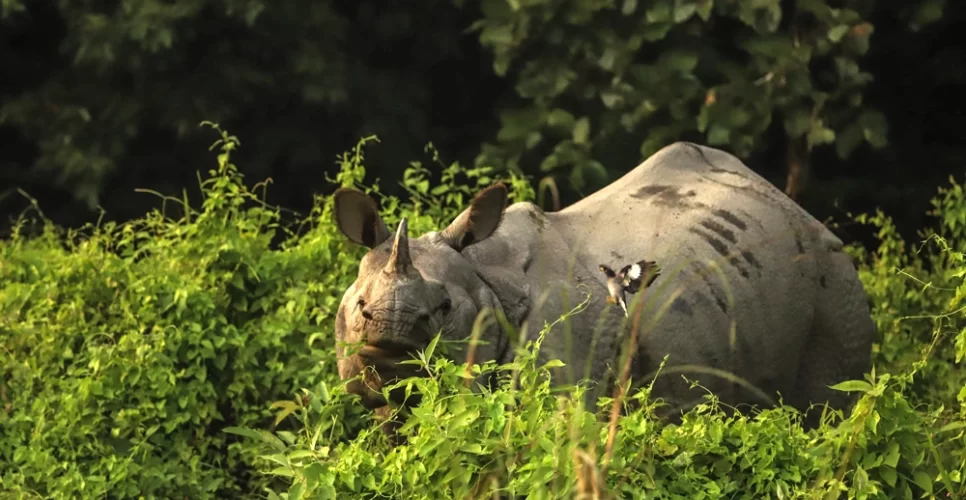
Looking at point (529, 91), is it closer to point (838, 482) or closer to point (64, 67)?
point (64, 67)

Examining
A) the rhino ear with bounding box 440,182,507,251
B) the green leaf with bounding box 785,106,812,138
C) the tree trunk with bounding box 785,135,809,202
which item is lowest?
the tree trunk with bounding box 785,135,809,202

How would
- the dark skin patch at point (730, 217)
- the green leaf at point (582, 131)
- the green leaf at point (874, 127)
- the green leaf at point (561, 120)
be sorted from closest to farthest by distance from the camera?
the dark skin patch at point (730, 217), the green leaf at point (874, 127), the green leaf at point (582, 131), the green leaf at point (561, 120)

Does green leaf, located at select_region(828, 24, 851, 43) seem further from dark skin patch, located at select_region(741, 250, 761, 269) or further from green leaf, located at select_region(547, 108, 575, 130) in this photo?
dark skin patch, located at select_region(741, 250, 761, 269)

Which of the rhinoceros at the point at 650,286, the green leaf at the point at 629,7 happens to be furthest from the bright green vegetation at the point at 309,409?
the green leaf at the point at 629,7

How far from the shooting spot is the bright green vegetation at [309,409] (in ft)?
15.5

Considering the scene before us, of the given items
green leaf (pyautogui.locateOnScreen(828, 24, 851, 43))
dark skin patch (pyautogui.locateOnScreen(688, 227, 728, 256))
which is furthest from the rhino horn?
green leaf (pyautogui.locateOnScreen(828, 24, 851, 43))

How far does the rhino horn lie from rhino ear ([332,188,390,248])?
39 centimetres

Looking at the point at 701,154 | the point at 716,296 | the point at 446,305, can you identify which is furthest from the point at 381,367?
the point at 701,154

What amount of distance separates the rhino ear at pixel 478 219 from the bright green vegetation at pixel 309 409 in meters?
0.75

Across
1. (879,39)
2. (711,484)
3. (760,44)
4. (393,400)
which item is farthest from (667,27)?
(711,484)

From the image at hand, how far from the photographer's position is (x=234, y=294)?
7492 mm

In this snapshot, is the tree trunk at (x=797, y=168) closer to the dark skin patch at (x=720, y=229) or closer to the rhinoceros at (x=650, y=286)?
the rhinoceros at (x=650, y=286)

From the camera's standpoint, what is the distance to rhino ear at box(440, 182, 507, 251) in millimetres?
6184

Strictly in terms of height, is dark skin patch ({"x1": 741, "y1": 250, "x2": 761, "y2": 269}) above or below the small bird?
below
